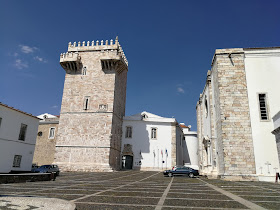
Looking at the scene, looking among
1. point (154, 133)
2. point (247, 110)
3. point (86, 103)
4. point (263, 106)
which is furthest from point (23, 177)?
point (154, 133)

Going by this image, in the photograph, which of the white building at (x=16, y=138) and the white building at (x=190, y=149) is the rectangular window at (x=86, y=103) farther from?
the white building at (x=190, y=149)

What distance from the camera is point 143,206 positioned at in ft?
17.6

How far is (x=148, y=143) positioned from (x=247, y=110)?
Result: 65.9ft

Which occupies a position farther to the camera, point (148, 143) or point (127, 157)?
point (148, 143)

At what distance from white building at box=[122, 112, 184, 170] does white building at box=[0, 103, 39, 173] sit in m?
14.3

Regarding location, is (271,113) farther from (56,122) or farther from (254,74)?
(56,122)

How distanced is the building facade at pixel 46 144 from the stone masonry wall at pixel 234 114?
84.5ft

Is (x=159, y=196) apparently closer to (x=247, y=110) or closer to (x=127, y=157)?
(x=247, y=110)

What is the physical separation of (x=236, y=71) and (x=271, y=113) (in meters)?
3.81

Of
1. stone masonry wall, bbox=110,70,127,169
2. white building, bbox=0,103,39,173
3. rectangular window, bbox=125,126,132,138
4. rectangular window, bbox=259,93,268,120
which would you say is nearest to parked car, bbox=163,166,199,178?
rectangular window, bbox=259,93,268,120

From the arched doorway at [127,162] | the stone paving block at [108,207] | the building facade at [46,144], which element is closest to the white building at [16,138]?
the building facade at [46,144]

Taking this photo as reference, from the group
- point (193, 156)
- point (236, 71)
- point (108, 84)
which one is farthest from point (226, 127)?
point (193, 156)

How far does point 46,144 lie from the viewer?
32781 mm

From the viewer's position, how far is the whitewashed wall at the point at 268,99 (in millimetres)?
14047
